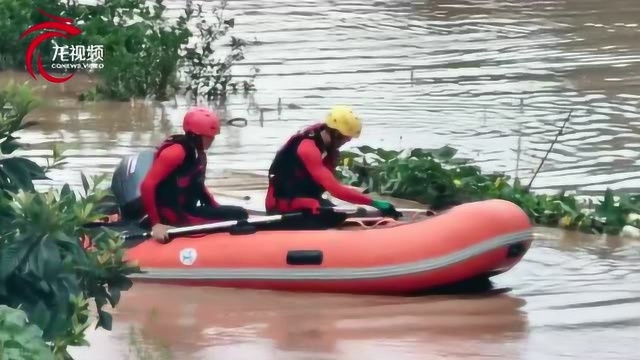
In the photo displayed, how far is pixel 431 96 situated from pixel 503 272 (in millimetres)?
7464

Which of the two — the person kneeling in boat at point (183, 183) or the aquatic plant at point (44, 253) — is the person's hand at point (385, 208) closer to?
the person kneeling in boat at point (183, 183)

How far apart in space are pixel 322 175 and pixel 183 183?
0.92 meters

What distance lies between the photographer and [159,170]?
8750mm

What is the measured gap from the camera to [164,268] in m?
8.73

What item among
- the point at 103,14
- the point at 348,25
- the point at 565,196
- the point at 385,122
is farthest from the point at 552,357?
the point at 348,25

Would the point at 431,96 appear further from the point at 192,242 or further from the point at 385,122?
the point at 192,242

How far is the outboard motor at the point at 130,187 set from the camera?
910 centimetres

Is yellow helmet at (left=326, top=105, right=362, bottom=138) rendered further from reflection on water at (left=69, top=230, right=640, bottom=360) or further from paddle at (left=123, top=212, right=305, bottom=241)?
reflection on water at (left=69, top=230, right=640, bottom=360)

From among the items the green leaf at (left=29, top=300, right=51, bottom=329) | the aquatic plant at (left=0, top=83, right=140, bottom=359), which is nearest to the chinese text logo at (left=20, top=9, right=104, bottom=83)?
the aquatic plant at (left=0, top=83, right=140, bottom=359)

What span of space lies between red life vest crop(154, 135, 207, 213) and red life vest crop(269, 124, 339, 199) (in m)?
0.51

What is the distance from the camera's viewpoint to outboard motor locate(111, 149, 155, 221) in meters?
9.10

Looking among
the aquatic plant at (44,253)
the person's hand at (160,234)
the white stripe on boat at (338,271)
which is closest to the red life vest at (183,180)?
the person's hand at (160,234)

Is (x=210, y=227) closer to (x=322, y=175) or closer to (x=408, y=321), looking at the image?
(x=322, y=175)

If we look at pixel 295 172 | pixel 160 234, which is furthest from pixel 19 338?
pixel 295 172
